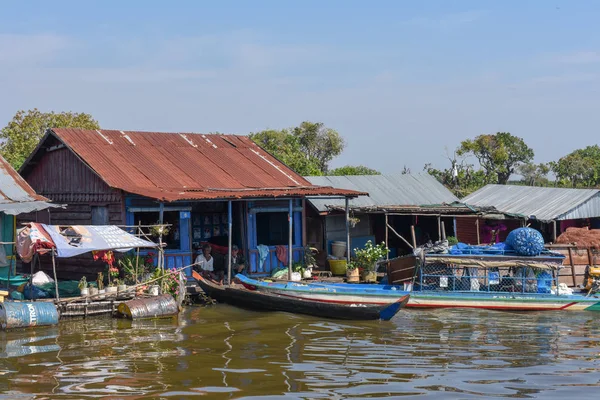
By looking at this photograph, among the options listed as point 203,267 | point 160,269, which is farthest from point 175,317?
point 203,267

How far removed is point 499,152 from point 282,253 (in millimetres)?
21663

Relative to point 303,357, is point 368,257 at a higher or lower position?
higher

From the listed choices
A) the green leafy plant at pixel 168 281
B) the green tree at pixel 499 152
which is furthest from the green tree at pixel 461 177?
the green leafy plant at pixel 168 281

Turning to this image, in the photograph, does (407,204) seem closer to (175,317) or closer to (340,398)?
(175,317)

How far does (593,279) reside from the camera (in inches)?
792

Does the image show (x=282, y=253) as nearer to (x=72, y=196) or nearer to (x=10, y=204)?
(x=72, y=196)

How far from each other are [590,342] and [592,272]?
492cm

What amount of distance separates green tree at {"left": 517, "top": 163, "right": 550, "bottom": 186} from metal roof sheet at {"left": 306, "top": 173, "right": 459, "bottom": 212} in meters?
16.9

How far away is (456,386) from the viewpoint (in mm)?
11797

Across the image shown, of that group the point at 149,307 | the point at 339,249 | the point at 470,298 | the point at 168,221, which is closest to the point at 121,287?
the point at 149,307

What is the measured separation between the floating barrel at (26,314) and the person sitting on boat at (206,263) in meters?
4.75

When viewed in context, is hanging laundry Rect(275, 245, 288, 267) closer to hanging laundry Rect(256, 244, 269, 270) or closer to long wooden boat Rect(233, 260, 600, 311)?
hanging laundry Rect(256, 244, 269, 270)

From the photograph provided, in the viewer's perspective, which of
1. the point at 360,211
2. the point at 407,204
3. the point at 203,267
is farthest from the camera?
the point at 407,204

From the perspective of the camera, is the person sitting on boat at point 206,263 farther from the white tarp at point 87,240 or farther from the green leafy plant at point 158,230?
the white tarp at point 87,240
